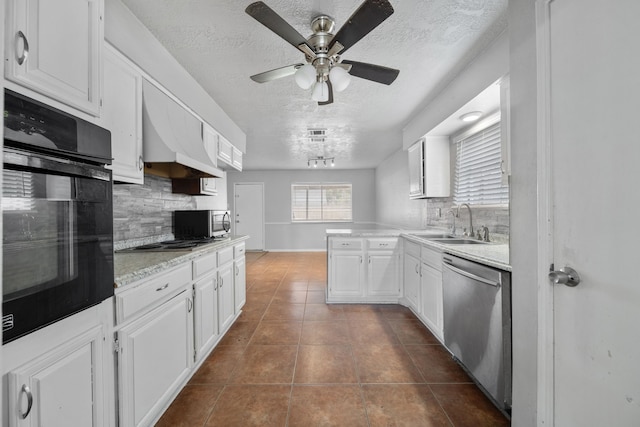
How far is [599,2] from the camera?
32.9 inches

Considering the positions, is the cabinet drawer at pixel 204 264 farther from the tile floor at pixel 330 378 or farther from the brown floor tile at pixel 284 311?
the brown floor tile at pixel 284 311

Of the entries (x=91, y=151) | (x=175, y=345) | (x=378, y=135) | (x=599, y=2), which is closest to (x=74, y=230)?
(x=91, y=151)

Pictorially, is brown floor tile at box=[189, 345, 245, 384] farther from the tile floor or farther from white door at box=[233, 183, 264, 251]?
white door at box=[233, 183, 264, 251]

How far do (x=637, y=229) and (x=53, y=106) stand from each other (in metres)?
1.82

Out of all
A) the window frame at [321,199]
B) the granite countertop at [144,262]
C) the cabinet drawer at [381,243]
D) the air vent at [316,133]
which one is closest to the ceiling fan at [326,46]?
the granite countertop at [144,262]

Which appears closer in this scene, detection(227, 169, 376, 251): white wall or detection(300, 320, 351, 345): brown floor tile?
detection(300, 320, 351, 345): brown floor tile

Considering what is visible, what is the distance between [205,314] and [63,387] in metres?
1.15

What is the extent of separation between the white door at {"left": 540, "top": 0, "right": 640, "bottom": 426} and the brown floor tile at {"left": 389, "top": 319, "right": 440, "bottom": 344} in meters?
1.44

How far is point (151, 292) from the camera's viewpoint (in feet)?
4.42

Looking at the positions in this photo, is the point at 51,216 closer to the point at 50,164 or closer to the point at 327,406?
the point at 50,164

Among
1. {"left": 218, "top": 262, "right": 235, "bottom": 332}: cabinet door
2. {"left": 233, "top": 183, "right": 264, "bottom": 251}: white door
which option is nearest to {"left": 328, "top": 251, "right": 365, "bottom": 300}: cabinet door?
{"left": 218, "top": 262, "right": 235, "bottom": 332}: cabinet door

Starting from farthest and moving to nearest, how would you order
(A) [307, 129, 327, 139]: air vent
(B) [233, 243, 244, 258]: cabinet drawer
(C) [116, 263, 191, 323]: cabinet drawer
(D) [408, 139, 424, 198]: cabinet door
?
(A) [307, 129, 327, 139]: air vent < (D) [408, 139, 424, 198]: cabinet door < (B) [233, 243, 244, 258]: cabinet drawer < (C) [116, 263, 191, 323]: cabinet drawer

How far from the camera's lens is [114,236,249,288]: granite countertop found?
1194 mm

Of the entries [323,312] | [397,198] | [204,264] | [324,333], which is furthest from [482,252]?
[397,198]
